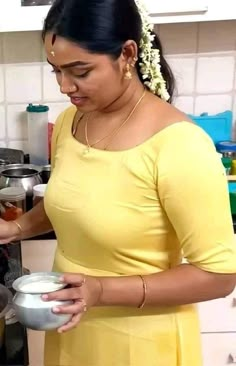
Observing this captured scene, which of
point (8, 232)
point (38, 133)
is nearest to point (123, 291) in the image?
point (8, 232)

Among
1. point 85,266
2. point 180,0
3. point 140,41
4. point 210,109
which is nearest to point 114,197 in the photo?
point 85,266

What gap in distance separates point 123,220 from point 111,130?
164 millimetres

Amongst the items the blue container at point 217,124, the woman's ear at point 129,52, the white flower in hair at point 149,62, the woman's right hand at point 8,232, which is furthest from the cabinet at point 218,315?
the woman's ear at point 129,52

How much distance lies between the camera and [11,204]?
1.51 meters

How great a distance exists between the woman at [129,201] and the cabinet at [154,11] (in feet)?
1.58

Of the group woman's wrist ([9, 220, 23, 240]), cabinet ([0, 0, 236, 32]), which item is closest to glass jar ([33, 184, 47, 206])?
woman's wrist ([9, 220, 23, 240])

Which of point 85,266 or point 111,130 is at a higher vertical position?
point 111,130

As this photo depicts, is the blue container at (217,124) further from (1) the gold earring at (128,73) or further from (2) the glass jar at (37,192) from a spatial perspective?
(1) the gold earring at (128,73)

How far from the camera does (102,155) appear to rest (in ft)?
3.34

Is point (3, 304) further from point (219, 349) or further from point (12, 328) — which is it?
point (219, 349)

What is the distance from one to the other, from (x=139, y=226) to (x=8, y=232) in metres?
0.34

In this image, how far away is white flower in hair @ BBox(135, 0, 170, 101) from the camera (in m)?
1.03

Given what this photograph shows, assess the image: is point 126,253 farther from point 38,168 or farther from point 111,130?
point 38,168

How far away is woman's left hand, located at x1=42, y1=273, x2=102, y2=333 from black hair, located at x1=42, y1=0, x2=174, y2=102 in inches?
13.5
